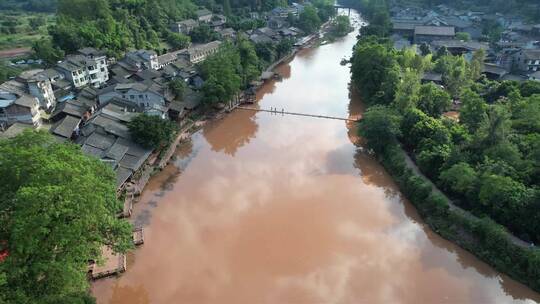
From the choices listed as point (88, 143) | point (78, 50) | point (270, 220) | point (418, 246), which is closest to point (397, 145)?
point (418, 246)

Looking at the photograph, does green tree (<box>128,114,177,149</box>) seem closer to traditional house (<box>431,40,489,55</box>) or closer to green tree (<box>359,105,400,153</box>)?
green tree (<box>359,105,400,153</box>)

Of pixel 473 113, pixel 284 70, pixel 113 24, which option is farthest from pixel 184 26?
pixel 473 113

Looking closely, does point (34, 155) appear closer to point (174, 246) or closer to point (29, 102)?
point (174, 246)

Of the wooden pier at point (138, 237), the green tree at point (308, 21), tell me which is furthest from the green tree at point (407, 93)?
the green tree at point (308, 21)

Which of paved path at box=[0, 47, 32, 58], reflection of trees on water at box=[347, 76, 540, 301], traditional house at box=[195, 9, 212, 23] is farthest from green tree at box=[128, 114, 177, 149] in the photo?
traditional house at box=[195, 9, 212, 23]

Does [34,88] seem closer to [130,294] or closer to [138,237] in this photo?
[138,237]

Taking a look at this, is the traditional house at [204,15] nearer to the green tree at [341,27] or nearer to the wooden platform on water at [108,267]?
the green tree at [341,27]
